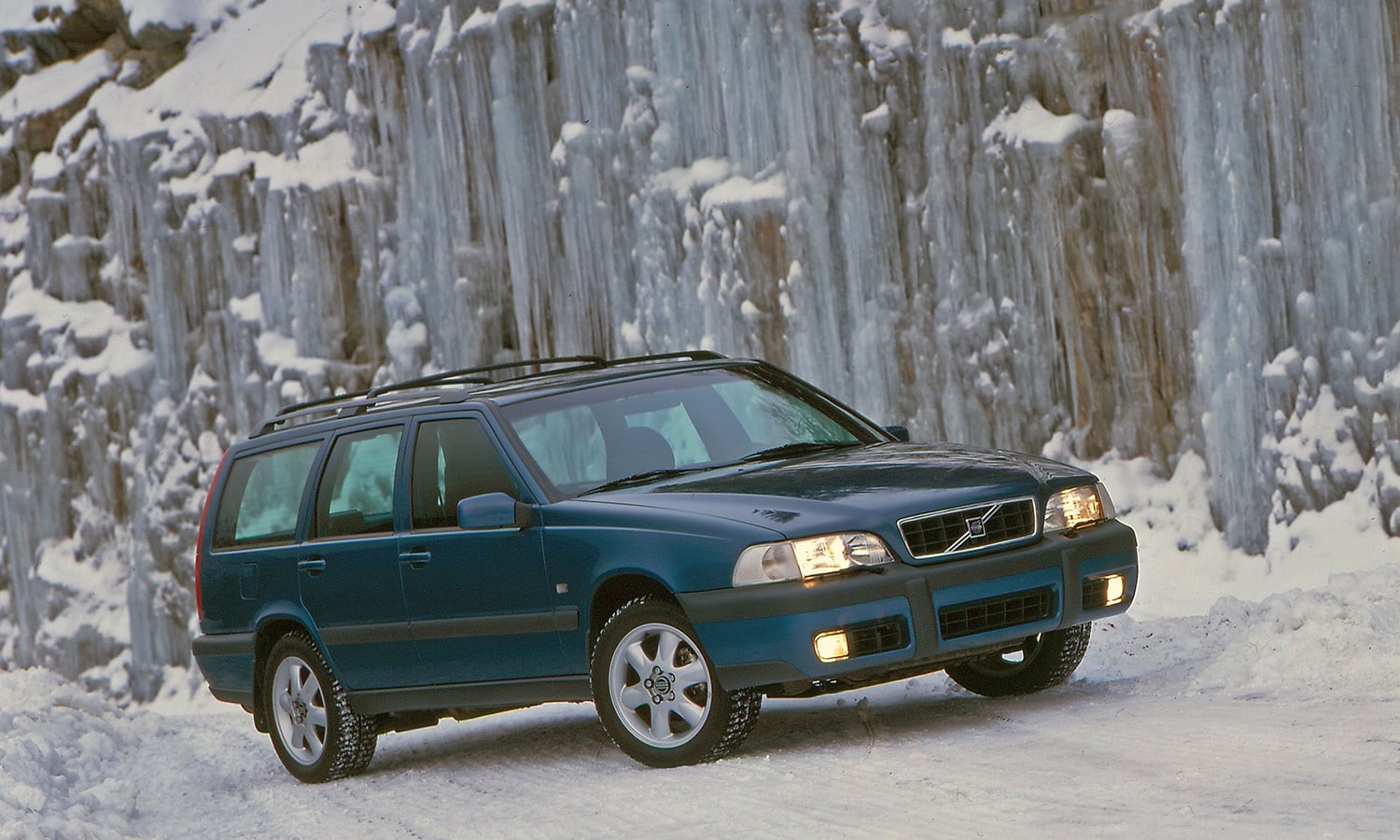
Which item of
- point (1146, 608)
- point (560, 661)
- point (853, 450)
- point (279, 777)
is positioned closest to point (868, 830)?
point (560, 661)

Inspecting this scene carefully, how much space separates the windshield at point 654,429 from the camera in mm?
7359

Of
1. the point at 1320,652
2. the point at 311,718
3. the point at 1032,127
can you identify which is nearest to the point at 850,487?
the point at 1320,652

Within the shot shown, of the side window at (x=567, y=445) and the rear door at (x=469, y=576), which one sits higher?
the side window at (x=567, y=445)

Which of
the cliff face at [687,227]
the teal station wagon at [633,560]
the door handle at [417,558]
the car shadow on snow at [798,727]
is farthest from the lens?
the cliff face at [687,227]

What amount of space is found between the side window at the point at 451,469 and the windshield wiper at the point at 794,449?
99 cm

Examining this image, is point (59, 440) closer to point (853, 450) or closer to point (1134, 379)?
point (1134, 379)

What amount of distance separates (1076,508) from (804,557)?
1350 mm

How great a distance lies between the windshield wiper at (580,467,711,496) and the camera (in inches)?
283

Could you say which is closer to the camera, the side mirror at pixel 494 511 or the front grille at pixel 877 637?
the front grille at pixel 877 637

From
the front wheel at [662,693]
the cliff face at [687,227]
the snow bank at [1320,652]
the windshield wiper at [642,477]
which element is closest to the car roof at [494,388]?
the windshield wiper at [642,477]

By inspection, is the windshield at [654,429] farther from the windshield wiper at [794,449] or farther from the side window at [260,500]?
the side window at [260,500]

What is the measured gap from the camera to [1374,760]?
5520mm

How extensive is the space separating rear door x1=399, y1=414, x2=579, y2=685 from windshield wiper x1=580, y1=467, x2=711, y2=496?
0.32 m

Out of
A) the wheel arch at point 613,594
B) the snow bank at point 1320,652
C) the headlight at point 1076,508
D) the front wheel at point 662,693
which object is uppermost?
the headlight at point 1076,508
